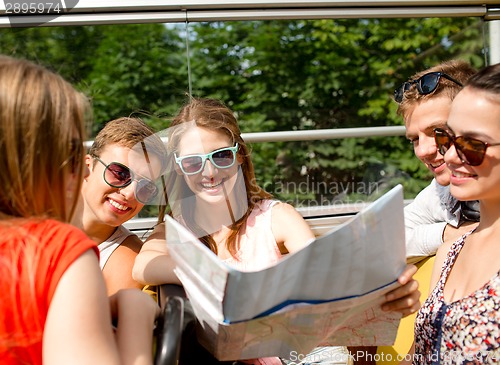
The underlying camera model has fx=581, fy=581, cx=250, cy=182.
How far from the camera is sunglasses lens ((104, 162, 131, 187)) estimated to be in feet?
6.45

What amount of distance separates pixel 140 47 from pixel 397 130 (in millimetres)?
3000

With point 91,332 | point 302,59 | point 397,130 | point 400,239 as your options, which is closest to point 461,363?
point 400,239

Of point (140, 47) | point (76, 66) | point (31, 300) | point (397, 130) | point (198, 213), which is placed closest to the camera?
point (31, 300)

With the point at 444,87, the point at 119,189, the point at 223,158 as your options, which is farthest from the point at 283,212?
the point at 444,87

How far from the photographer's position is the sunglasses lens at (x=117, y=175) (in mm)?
1967

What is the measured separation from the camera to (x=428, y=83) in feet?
6.39

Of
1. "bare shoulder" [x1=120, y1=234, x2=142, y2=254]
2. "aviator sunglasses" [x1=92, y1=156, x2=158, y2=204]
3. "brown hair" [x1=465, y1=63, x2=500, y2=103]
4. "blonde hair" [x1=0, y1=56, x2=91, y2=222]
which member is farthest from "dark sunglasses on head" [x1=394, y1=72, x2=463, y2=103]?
"blonde hair" [x1=0, y1=56, x2=91, y2=222]

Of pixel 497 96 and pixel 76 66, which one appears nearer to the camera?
pixel 497 96

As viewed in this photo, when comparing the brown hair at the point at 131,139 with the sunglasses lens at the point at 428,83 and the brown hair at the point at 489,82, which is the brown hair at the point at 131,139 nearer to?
the sunglasses lens at the point at 428,83

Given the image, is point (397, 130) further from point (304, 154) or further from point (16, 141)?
point (16, 141)

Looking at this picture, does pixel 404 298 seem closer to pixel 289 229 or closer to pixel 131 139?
pixel 289 229

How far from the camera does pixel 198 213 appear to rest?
2006 millimetres

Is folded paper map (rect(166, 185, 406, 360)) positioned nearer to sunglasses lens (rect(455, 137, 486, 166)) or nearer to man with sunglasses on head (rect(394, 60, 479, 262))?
sunglasses lens (rect(455, 137, 486, 166))

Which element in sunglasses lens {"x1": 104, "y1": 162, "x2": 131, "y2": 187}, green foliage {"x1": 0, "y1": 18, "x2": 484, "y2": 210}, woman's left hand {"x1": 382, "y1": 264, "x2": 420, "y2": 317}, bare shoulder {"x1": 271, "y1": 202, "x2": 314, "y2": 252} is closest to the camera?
woman's left hand {"x1": 382, "y1": 264, "x2": 420, "y2": 317}
